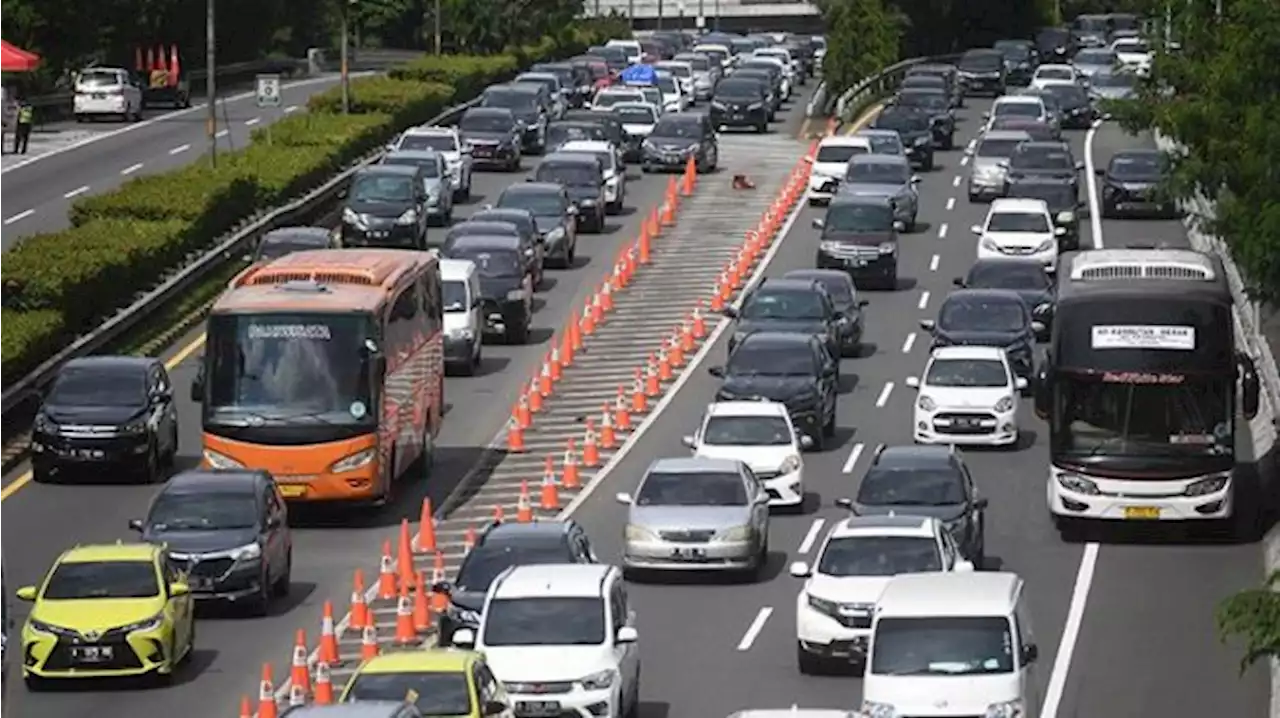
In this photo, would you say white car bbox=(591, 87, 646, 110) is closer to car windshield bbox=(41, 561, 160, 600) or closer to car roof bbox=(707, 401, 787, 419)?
car roof bbox=(707, 401, 787, 419)

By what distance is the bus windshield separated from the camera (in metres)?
41.6

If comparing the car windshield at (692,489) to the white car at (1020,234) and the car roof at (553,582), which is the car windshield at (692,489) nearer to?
the car roof at (553,582)

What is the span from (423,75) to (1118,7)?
60.0m

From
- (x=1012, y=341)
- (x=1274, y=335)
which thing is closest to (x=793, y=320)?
(x=1012, y=341)

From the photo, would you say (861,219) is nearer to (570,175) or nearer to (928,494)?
(570,175)

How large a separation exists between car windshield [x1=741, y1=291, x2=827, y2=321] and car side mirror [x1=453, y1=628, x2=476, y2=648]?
22370 millimetres

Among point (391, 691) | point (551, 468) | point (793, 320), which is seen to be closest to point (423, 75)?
point (793, 320)

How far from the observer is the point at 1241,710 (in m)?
32.2

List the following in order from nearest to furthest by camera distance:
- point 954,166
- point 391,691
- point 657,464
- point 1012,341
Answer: point 391,691, point 657,464, point 1012,341, point 954,166

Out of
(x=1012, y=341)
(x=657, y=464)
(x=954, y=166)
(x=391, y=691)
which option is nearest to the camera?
(x=391, y=691)

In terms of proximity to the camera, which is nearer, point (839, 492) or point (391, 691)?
point (391, 691)

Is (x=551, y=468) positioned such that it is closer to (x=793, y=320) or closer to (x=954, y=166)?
(x=793, y=320)

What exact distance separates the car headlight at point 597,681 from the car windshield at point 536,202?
35.8 meters

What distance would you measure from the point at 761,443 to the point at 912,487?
4.36 metres
